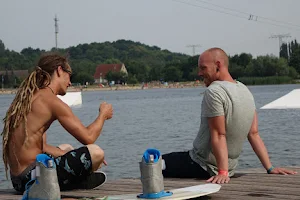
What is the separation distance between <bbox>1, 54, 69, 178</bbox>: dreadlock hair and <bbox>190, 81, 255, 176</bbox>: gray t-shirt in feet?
4.43

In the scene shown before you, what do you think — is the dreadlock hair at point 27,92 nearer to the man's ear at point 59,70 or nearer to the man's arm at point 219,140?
Answer: the man's ear at point 59,70

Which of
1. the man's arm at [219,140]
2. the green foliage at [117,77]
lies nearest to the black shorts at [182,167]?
the man's arm at [219,140]

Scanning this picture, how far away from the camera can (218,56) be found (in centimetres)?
568

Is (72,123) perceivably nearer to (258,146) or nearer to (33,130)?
(33,130)

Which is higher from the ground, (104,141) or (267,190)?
(267,190)

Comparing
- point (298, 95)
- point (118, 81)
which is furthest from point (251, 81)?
point (298, 95)

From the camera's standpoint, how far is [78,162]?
211 inches

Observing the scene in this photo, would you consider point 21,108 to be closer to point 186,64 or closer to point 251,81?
point 251,81

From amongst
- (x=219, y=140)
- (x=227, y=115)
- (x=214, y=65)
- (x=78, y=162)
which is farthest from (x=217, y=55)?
(x=78, y=162)

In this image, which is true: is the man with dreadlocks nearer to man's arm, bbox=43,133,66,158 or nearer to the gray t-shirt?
man's arm, bbox=43,133,66,158

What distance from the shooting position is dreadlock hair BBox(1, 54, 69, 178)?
5.28 metres

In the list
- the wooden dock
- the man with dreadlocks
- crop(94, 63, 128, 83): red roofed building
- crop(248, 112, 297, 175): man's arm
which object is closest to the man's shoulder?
the man with dreadlocks

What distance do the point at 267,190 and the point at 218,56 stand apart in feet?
4.24

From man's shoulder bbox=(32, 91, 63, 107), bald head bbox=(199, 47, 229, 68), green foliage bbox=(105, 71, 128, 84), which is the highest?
bald head bbox=(199, 47, 229, 68)
